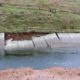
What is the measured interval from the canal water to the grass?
6.61 meters

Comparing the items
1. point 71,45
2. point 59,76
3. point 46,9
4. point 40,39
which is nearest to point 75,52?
point 71,45

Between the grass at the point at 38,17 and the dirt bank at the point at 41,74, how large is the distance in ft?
42.5

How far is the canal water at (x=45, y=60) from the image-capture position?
91.8 ft

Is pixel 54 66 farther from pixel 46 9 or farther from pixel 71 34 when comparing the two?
pixel 46 9

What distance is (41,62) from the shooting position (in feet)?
95.0

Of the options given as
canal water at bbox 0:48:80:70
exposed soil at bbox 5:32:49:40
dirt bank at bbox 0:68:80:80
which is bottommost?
exposed soil at bbox 5:32:49:40

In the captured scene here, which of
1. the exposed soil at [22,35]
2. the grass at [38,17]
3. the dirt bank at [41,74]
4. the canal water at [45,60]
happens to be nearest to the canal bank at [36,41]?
the exposed soil at [22,35]

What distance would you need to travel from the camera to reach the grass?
128ft

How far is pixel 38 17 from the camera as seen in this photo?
135 ft

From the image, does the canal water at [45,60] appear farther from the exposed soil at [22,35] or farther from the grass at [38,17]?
the grass at [38,17]

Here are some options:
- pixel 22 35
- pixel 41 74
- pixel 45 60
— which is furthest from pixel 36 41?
pixel 41 74

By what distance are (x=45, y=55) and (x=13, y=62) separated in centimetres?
322

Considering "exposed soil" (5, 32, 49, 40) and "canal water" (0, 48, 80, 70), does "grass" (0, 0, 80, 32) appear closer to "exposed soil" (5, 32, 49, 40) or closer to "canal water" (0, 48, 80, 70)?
"exposed soil" (5, 32, 49, 40)

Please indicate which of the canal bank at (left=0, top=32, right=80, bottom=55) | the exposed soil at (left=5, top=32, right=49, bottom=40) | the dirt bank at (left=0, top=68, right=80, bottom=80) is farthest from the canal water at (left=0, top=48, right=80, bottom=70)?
the exposed soil at (left=5, top=32, right=49, bottom=40)
